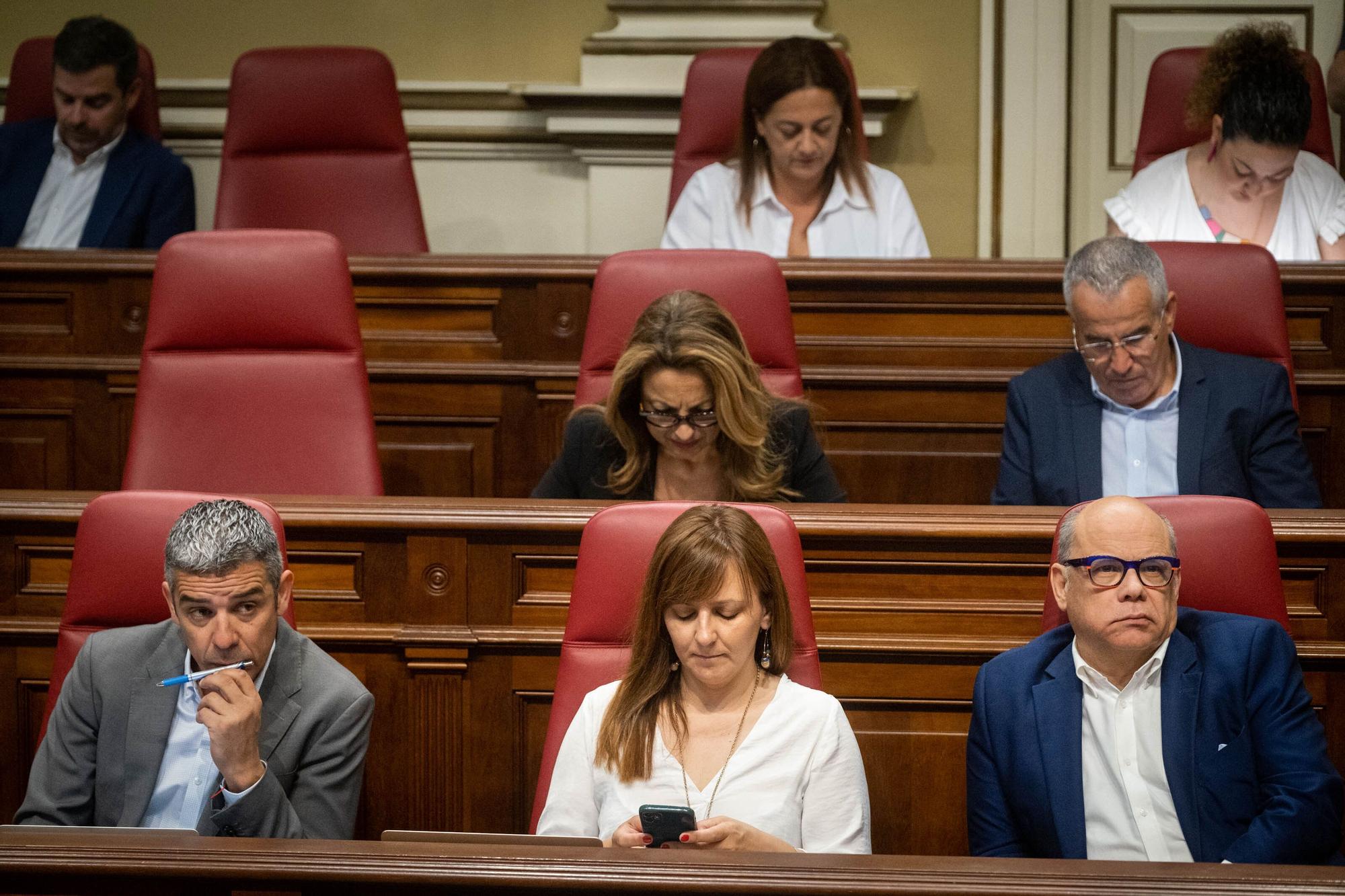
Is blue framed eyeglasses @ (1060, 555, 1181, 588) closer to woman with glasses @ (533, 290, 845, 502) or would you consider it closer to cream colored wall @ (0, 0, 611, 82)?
woman with glasses @ (533, 290, 845, 502)

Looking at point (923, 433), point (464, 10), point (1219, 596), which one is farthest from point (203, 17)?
point (1219, 596)

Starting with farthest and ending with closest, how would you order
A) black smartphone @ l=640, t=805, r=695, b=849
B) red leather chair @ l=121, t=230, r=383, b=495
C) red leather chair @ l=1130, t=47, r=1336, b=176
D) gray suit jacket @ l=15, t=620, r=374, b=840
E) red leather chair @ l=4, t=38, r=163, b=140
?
red leather chair @ l=4, t=38, r=163, b=140
red leather chair @ l=1130, t=47, r=1336, b=176
red leather chair @ l=121, t=230, r=383, b=495
gray suit jacket @ l=15, t=620, r=374, b=840
black smartphone @ l=640, t=805, r=695, b=849

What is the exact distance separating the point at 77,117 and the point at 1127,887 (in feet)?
10.0

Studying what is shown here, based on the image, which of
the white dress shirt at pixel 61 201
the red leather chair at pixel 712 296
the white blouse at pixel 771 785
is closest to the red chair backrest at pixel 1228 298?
the red leather chair at pixel 712 296

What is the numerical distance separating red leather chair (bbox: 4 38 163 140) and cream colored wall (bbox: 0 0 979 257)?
0.54 m

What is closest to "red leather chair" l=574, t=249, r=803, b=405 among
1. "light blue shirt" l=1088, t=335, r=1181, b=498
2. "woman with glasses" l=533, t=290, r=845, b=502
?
"woman with glasses" l=533, t=290, r=845, b=502

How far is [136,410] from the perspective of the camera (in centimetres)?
249

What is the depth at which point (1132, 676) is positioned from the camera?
172cm

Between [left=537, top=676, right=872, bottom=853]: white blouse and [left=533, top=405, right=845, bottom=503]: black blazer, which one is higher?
[left=533, top=405, right=845, bottom=503]: black blazer

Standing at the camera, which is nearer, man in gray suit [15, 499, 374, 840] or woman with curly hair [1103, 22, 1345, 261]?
man in gray suit [15, 499, 374, 840]

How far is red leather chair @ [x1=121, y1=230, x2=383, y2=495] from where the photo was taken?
246 centimetres

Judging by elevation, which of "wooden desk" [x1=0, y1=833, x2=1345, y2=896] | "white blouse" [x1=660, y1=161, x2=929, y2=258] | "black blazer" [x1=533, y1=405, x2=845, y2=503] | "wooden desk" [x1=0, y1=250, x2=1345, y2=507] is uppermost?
"white blouse" [x1=660, y1=161, x2=929, y2=258]

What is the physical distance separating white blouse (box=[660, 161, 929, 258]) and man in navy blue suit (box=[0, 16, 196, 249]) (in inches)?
47.4

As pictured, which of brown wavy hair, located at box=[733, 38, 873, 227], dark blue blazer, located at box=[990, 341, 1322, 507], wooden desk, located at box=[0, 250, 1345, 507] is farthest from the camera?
brown wavy hair, located at box=[733, 38, 873, 227]
